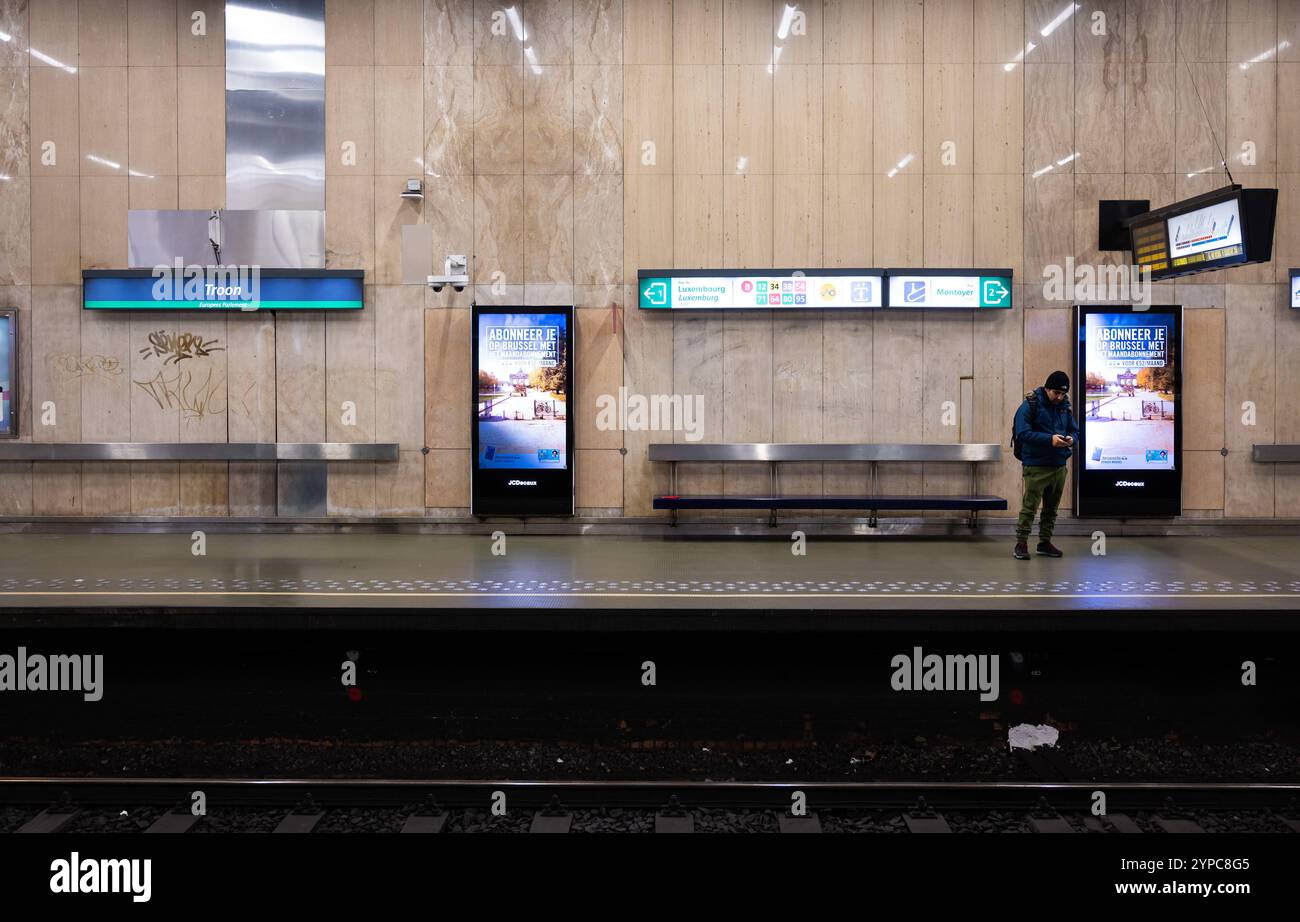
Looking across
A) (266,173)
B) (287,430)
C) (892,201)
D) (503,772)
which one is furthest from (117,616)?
(892,201)

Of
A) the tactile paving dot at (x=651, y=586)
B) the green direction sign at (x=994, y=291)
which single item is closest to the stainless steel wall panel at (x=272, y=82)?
the tactile paving dot at (x=651, y=586)

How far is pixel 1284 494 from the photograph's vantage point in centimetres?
991

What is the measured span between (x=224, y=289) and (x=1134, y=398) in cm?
992

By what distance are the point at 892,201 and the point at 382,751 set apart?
7.49m

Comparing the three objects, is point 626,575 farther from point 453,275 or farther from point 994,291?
point 994,291

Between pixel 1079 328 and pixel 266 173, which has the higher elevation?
pixel 266 173

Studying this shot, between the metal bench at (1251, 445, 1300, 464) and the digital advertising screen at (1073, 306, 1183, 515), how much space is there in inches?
34.5

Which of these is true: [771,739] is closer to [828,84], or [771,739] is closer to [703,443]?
[703,443]

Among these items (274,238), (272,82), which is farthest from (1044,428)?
(272,82)

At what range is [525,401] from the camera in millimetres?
9898

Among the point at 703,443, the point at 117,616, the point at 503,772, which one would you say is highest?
the point at 703,443

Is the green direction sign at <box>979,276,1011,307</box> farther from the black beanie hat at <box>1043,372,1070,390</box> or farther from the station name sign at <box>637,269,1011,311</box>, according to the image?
the black beanie hat at <box>1043,372,1070,390</box>

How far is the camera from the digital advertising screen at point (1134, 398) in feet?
32.1

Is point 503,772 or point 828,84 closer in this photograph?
point 503,772
